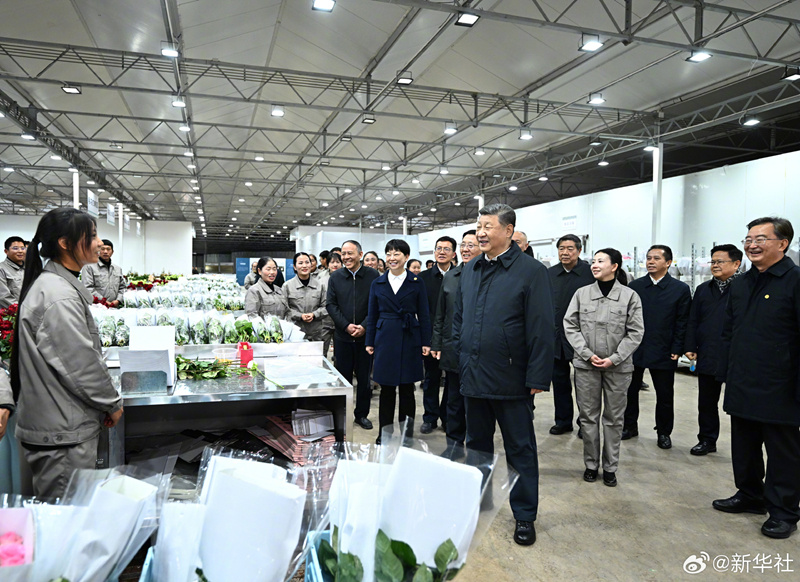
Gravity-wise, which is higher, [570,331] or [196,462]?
[570,331]

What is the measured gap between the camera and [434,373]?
4.64 metres

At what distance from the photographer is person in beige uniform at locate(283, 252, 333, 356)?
5.30m

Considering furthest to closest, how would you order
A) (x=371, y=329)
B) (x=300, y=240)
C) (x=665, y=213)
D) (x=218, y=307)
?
(x=300, y=240), (x=665, y=213), (x=218, y=307), (x=371, y=329)

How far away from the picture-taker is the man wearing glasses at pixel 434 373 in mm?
4570

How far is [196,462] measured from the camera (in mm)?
2629

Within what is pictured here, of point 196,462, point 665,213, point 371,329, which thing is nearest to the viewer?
point 196,462

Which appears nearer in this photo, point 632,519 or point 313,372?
point 313,372

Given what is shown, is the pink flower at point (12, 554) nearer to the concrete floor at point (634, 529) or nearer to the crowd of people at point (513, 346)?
the crowd of people at point (513, 346)

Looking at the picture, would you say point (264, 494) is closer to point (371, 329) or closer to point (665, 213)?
point (371, 329)

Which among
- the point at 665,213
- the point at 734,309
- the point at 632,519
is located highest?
the point at 665,213

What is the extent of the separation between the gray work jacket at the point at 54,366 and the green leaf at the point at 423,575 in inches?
54.6

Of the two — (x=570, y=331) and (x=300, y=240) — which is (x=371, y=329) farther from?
(x=300, y=240)

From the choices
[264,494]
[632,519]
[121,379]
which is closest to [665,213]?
[632,519]

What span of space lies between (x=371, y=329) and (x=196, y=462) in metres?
1.75
